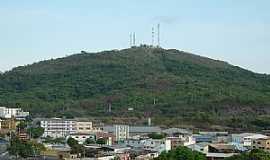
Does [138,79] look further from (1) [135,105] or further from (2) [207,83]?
(1) [135,105]

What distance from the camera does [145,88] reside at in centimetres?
5084

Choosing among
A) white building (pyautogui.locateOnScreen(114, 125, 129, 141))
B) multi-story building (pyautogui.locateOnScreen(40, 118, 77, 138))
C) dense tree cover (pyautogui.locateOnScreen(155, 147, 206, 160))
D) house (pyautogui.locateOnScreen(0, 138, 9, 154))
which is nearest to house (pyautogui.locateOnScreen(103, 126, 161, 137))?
white building (pyautogui.locateOnScreen(114, 125, 129, 141))

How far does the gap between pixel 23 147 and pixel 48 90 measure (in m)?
27.0

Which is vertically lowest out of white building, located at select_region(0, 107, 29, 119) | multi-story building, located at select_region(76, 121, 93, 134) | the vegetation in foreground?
the vegetation in foreground

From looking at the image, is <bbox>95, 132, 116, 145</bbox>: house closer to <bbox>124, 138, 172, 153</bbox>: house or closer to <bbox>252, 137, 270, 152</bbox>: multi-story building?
<bbox>124, 138, 172, 153</bbox>: house

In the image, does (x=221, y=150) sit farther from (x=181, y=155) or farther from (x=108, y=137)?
(x=108, y=137)

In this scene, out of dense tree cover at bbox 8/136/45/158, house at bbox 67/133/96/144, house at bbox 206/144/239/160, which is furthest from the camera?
house at bbox 67/133/96/144

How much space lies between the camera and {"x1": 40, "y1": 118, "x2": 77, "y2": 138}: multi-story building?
35469 millimetres

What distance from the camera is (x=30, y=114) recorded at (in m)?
41.3

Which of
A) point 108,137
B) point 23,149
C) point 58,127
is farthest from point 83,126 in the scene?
point 23,149

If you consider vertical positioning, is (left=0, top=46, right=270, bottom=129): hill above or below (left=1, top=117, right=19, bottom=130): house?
above

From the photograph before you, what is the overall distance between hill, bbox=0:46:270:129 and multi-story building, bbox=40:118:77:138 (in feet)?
16.7

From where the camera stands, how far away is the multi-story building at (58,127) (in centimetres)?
3547

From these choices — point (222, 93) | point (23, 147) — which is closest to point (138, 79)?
point (222, 93)
